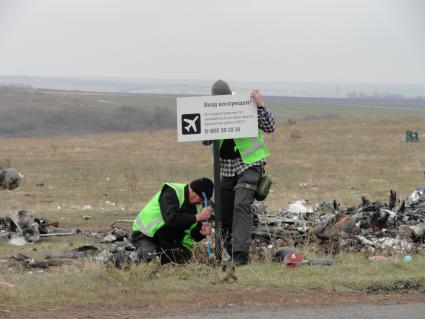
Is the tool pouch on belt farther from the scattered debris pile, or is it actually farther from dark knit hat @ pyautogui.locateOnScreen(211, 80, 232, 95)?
the scattered debris pile

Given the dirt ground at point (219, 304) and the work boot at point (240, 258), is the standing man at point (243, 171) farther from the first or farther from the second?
the dirt ground at point (219, 304)

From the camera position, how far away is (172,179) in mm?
24891

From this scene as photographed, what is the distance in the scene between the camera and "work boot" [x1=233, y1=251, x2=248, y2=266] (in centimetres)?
848

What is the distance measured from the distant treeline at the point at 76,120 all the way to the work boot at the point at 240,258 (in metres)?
76.1

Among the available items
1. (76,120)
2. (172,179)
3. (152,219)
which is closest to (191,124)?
(152,219)

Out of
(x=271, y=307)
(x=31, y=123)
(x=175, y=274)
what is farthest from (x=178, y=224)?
(x=31, y=123)

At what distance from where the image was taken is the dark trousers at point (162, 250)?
340 inches

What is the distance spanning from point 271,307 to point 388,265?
1.91m

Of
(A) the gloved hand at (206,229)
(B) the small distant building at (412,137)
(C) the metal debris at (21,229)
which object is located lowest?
(C) the metal debris at (21,229)

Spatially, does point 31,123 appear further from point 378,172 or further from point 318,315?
point 318,315

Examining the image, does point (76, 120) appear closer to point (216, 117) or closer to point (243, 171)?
point (243, 171)

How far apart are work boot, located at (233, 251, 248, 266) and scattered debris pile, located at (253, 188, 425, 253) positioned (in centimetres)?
140

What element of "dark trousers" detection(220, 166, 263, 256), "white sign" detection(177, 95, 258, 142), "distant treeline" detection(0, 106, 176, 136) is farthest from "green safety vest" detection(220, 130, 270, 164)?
"distant treeline" detection(0, 106, 176, 136)

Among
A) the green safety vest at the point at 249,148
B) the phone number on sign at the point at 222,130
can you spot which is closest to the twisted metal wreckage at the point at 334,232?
the green safety vest at the point at 249,148
